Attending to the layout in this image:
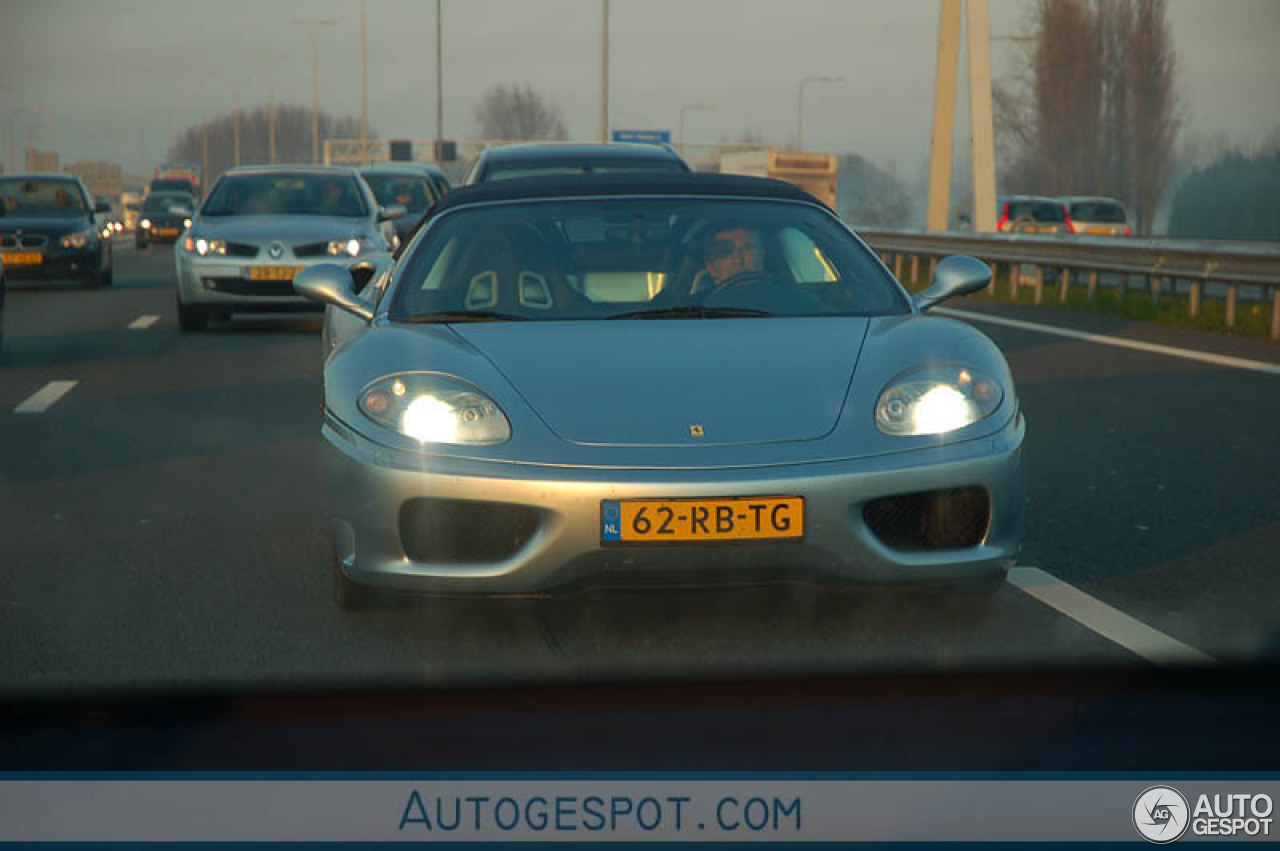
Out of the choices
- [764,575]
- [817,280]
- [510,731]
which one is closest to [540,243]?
[817,280]

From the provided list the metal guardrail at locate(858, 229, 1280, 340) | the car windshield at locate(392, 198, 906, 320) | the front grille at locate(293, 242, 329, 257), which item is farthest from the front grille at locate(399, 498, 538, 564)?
the front grille at locate(293, 242, 329, 257)

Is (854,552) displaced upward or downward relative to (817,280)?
downward

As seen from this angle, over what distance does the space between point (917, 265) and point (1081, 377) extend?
1356 cm

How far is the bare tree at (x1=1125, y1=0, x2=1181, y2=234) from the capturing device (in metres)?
65.0

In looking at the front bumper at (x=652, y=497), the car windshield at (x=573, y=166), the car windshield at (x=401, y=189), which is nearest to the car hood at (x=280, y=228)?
the car windshield at (x=573, y=166)

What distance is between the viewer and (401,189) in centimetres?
2577

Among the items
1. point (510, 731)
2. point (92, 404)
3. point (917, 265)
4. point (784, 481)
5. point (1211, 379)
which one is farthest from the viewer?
point (917, 265)

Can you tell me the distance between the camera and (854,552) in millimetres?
4621

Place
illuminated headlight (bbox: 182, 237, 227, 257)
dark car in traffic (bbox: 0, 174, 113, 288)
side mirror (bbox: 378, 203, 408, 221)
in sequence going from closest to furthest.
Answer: illuminated headlight (bbox: 182, 237, 227, 257) → side mirror (bbox: 378, 203, 408, 221) → dark car in traffic (bbox: 0, 174, 113, 288)

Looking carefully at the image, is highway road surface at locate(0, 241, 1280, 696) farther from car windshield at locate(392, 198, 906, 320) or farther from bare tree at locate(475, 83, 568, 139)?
bare tree at locate(475, 83, 568, 139)

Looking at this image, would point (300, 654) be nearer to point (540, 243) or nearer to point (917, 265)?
point (540, 243)

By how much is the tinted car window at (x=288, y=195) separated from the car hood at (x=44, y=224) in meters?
7.29

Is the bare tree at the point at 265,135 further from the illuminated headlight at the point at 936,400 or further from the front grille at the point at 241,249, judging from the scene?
the illuminated headlight at the point at 936,400

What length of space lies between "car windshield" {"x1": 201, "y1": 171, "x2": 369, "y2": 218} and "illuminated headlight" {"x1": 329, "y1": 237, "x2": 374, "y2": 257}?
83 centimetres
